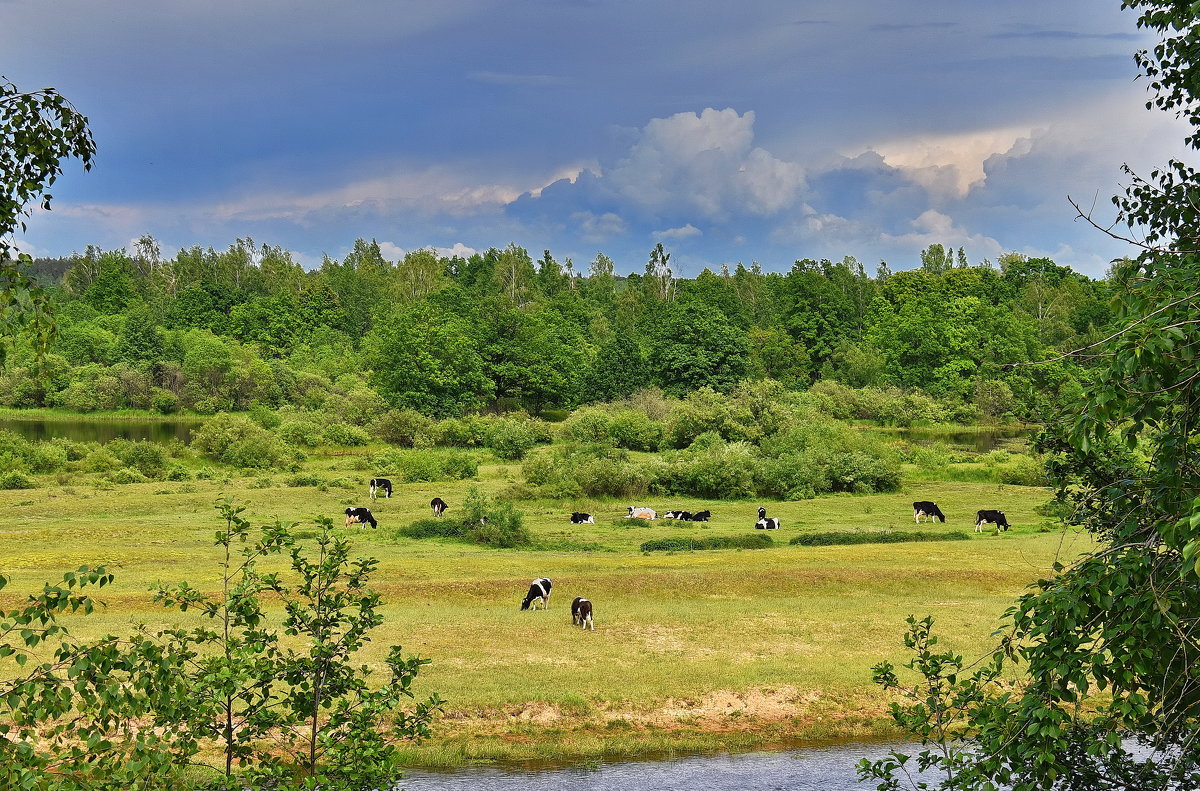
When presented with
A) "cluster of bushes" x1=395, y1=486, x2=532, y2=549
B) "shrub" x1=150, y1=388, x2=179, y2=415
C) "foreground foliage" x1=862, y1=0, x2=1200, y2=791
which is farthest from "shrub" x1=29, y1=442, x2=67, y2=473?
"foreground foliage" x1=862, y1=0, x2=1200, y2=791

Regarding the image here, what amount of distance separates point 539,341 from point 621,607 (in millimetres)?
68909

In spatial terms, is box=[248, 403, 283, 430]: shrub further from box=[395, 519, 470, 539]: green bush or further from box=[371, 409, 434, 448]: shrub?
box=[395, 519, 470, 539]: green bush

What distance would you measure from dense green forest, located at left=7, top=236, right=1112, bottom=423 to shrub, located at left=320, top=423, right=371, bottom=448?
7.30 meters

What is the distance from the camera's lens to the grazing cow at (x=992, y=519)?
138 feet

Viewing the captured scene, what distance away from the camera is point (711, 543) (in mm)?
38656

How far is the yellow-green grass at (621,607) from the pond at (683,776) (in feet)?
2.11

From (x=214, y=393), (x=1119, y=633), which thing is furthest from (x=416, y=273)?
(x=1119, y=633)

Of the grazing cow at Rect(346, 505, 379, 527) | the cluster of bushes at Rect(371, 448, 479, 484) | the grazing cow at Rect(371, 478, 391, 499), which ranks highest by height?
the cluster of bushes at Rect(371, 448, 479, 484)

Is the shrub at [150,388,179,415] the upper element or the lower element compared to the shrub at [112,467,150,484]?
upper

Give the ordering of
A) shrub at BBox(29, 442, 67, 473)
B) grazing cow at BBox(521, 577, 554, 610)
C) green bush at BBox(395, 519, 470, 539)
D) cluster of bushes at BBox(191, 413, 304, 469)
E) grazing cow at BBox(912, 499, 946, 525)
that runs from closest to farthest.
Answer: grazing cow at BBox(521, 577, 554, 610) → green bush at BBox(395, 519, 470, 539) → grazing cow at BBox(912, 499, 946, 525) → shrub at BBox(29, 442, 67, 473) → cluster of bushes at BBox(191, 413, 304, 469)

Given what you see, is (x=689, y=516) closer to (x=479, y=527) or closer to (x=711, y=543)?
(x=711, y=543)

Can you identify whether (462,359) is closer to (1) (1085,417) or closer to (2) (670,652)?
(2) (670,652)

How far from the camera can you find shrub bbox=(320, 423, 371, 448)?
7569 centimetres

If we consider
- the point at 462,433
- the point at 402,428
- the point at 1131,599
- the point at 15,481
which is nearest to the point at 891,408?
the point at 462,433
